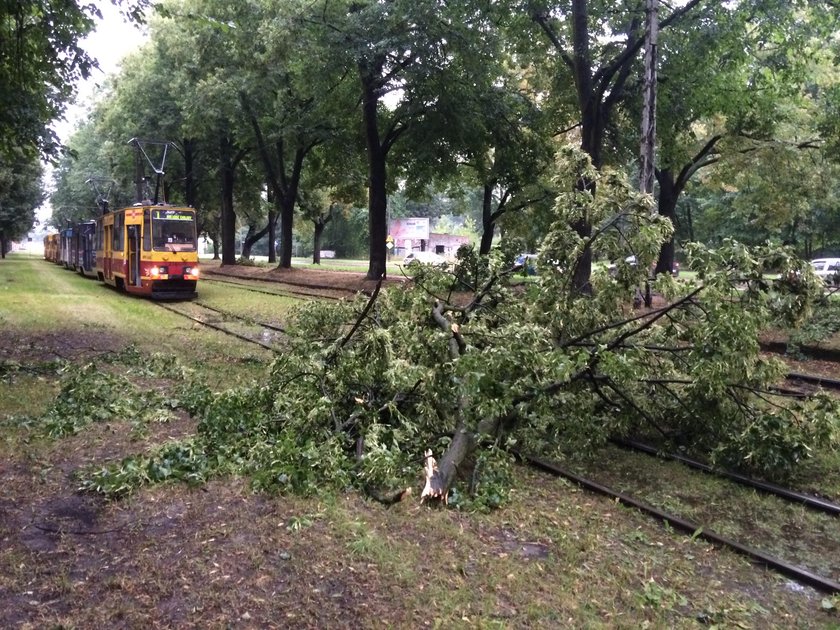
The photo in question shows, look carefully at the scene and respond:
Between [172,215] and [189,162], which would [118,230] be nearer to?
[172,215]

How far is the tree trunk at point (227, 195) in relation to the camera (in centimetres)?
3947

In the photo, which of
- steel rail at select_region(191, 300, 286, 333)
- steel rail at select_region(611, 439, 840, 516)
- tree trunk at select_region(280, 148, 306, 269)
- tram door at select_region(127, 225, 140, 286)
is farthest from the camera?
tree trunk at select_region(280, 148, 306, 269)

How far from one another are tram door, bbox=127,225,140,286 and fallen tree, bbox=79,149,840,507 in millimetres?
16096

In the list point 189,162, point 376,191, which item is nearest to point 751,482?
point 376,191

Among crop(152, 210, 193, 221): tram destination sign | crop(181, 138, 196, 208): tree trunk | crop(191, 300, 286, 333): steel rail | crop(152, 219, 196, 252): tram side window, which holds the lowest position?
crop(191, 300, 286, 333): steel rail

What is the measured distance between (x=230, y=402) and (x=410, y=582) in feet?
12.1

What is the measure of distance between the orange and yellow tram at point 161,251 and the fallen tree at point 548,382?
15.2m

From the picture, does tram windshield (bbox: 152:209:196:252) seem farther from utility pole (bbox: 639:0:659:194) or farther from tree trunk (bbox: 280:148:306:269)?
utility pole (bbox: 639:0:659:194)

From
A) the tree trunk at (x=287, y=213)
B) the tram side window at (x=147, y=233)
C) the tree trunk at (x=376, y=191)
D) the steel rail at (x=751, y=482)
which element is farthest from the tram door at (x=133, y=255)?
the steel rail at (x=751, y=482)

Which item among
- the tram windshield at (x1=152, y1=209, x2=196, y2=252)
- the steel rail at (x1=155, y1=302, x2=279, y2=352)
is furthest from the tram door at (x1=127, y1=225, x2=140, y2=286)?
the steel rail at (x1=155, y1=302, x2=279, y2=352)

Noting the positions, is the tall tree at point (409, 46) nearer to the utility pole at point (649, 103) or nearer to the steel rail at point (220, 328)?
the utility pole at point (649, 103)

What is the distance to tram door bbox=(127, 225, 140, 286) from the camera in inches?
904

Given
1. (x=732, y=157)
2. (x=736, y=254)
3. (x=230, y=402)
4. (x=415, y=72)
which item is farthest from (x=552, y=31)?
(x=230, y=402)

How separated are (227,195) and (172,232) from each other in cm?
1833
